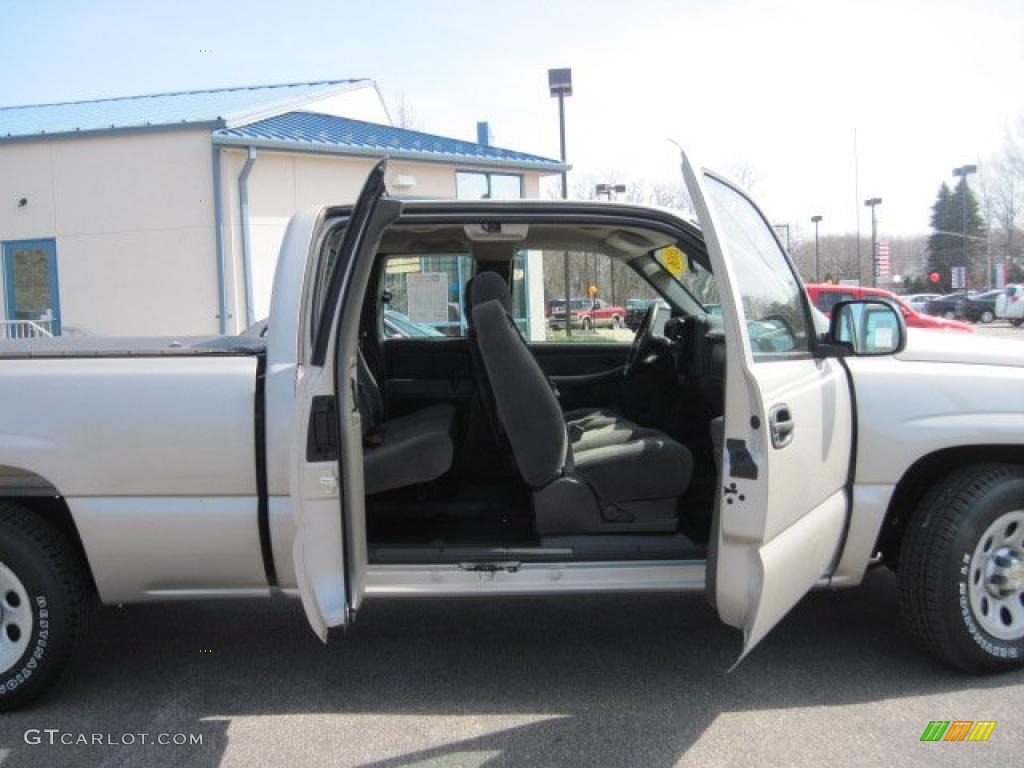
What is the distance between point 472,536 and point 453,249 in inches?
73.5

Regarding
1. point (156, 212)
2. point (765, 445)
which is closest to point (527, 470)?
point (765, 445)

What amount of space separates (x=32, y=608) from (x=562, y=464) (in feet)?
6.99

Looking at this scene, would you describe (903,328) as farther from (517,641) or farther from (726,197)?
(517,641)

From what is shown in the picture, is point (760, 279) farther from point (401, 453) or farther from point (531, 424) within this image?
point (401, 453)

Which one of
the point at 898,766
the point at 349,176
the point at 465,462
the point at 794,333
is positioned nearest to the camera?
the point at 898,766

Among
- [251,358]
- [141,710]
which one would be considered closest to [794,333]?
[251,358]

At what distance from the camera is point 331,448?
3051 mm

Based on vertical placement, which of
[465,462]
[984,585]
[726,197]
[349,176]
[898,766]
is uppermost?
[349,176]

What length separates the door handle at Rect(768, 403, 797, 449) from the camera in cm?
295

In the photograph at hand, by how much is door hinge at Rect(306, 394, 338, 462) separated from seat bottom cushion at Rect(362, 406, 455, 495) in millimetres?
689

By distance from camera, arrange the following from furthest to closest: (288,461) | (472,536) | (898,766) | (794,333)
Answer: (472,536) → (794,333) → (288,461) → (898,766)

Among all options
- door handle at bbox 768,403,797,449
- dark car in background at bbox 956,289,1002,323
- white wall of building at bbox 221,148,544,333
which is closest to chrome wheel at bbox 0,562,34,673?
door handle at bbox 768,403,797,449

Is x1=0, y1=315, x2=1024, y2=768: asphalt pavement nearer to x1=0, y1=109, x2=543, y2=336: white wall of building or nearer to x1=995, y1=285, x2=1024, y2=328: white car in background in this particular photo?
x1=0, y1=109, x2=543, y2=336: white wall of building

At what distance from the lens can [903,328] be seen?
11.5ft
